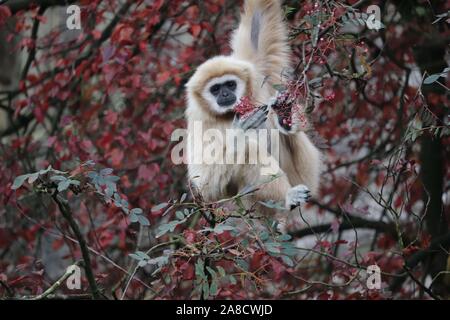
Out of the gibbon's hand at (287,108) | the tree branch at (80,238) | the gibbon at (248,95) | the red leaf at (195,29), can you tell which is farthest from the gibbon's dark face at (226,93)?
the tree branch at (80,238)

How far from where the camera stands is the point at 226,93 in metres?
6.01

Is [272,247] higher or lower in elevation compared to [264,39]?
lower

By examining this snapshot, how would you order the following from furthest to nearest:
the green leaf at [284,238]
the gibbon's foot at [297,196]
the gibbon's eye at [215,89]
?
the gibbon's eye at [215,89] < the gibbon's foot at [297,196] < the green leaf at [284,238]

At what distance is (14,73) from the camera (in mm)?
10859

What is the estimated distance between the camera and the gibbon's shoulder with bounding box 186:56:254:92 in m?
5.94

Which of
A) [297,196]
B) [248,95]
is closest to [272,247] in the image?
[297,196]

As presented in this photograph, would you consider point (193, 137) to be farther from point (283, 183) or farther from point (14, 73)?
point (14, 73)

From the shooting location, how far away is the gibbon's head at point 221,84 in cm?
596

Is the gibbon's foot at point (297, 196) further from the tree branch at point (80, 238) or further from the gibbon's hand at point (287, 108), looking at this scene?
the tree branch at point (80, 238)

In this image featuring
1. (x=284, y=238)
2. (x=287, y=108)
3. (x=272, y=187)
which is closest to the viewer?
(x=284, y=238)

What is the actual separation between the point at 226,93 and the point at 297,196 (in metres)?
1.24

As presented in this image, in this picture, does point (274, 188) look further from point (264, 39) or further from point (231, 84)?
point (264, 39)
